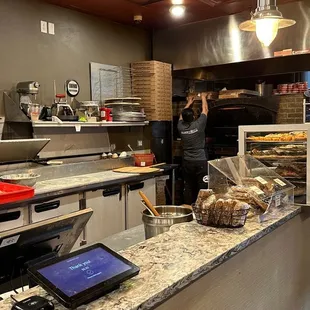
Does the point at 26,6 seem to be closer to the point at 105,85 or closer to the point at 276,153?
the point at 105,85

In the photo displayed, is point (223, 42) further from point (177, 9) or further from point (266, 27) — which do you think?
point (266, 27)

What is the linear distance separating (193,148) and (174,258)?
3.85 m

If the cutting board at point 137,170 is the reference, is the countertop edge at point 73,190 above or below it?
below

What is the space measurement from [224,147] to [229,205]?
354 cm

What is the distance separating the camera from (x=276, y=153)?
106 inches

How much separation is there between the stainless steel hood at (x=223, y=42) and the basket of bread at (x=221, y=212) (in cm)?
345

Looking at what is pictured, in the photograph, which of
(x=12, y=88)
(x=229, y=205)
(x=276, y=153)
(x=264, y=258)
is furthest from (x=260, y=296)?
(x=12, y=88)

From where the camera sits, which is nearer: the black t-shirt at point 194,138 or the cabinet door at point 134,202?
the cabinet door at point 134,202

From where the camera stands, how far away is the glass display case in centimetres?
244

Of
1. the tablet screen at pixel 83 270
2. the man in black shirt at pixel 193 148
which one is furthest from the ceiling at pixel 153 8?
the tablet screen at pixel 83 270

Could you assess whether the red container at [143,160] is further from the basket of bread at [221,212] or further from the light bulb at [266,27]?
the basket of bread at [221,212]

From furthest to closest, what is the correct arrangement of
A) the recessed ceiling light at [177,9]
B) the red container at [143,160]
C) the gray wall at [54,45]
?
the red container at [143,160] < the recessed ceiling light at [177,9] < the gray wall at [54,45]

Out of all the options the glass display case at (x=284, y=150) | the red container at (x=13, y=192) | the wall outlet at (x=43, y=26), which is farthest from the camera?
the wall outlet at (x=43, y=26)

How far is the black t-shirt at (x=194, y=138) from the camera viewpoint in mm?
5141
